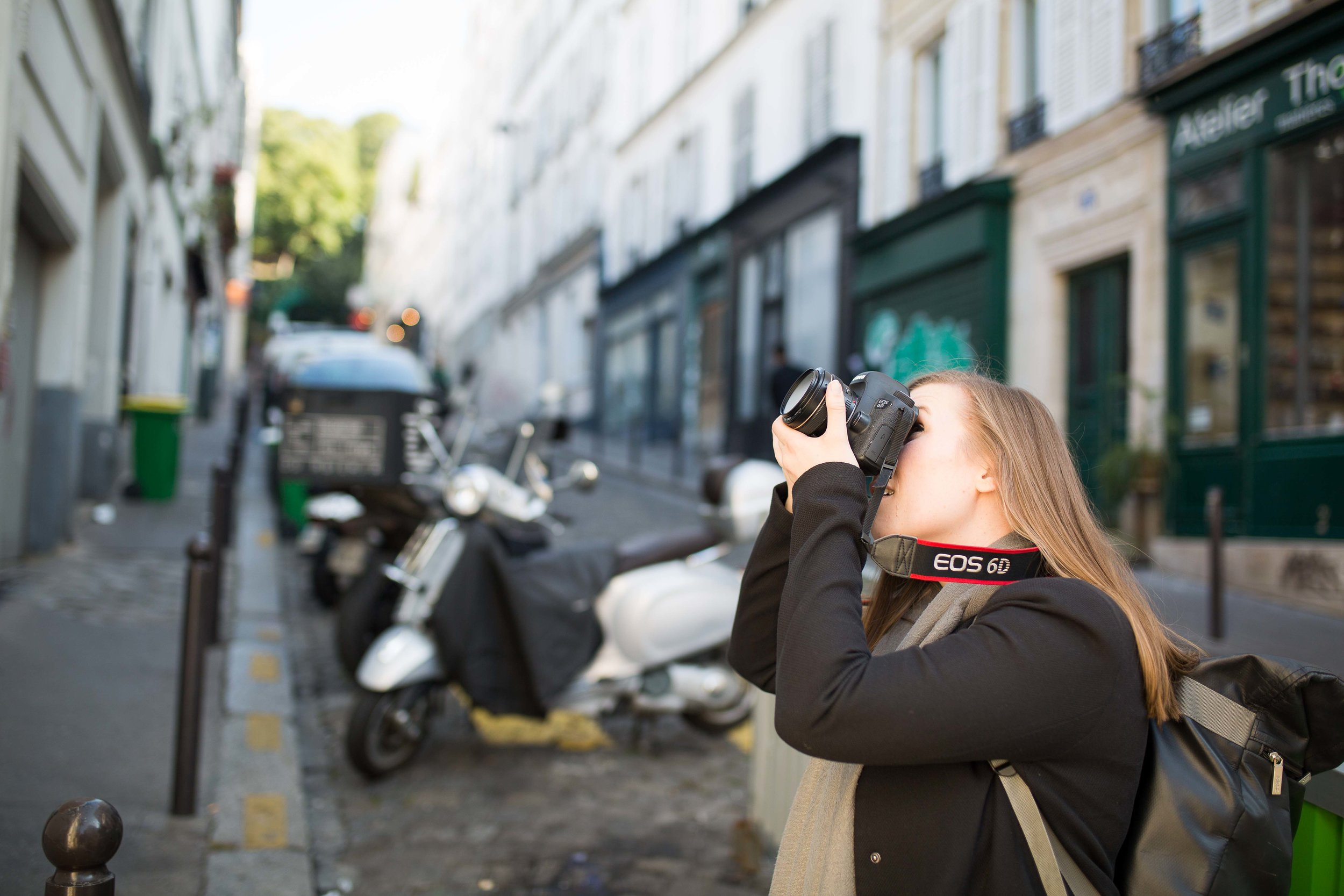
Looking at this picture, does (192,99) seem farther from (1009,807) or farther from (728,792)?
(1009,807)

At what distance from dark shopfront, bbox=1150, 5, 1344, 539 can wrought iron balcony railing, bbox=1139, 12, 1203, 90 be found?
21 cm

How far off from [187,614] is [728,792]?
2.15 metres

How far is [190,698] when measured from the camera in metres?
3.66

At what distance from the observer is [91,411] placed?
997 centimetres

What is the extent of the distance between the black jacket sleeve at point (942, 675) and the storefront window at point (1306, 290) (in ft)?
24.0

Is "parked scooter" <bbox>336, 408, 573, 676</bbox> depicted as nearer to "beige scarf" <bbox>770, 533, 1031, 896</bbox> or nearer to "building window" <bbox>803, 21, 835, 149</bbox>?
"beige scarf" <bbox>770, 533, 1031, 896</bbox>

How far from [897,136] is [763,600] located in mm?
12434

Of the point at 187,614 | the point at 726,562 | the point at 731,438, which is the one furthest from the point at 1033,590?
the point at 731,438

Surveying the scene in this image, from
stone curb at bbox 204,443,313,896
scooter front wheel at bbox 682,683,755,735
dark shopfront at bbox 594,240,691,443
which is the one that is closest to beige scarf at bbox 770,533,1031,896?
stone curb at bbox 204,443,313,896

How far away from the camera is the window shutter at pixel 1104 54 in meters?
Answer: 9.44

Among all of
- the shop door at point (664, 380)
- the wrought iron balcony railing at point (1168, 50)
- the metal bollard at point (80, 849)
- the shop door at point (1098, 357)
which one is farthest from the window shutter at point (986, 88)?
the metal bollard at point (80, 849)

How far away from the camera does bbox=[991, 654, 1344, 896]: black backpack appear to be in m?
1.46

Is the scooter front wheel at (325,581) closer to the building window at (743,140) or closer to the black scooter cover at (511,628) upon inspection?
the black scooter cover at (511,628)

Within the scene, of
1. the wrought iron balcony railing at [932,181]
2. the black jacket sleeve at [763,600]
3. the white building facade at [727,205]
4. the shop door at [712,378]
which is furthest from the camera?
the shop door at [712,378]
